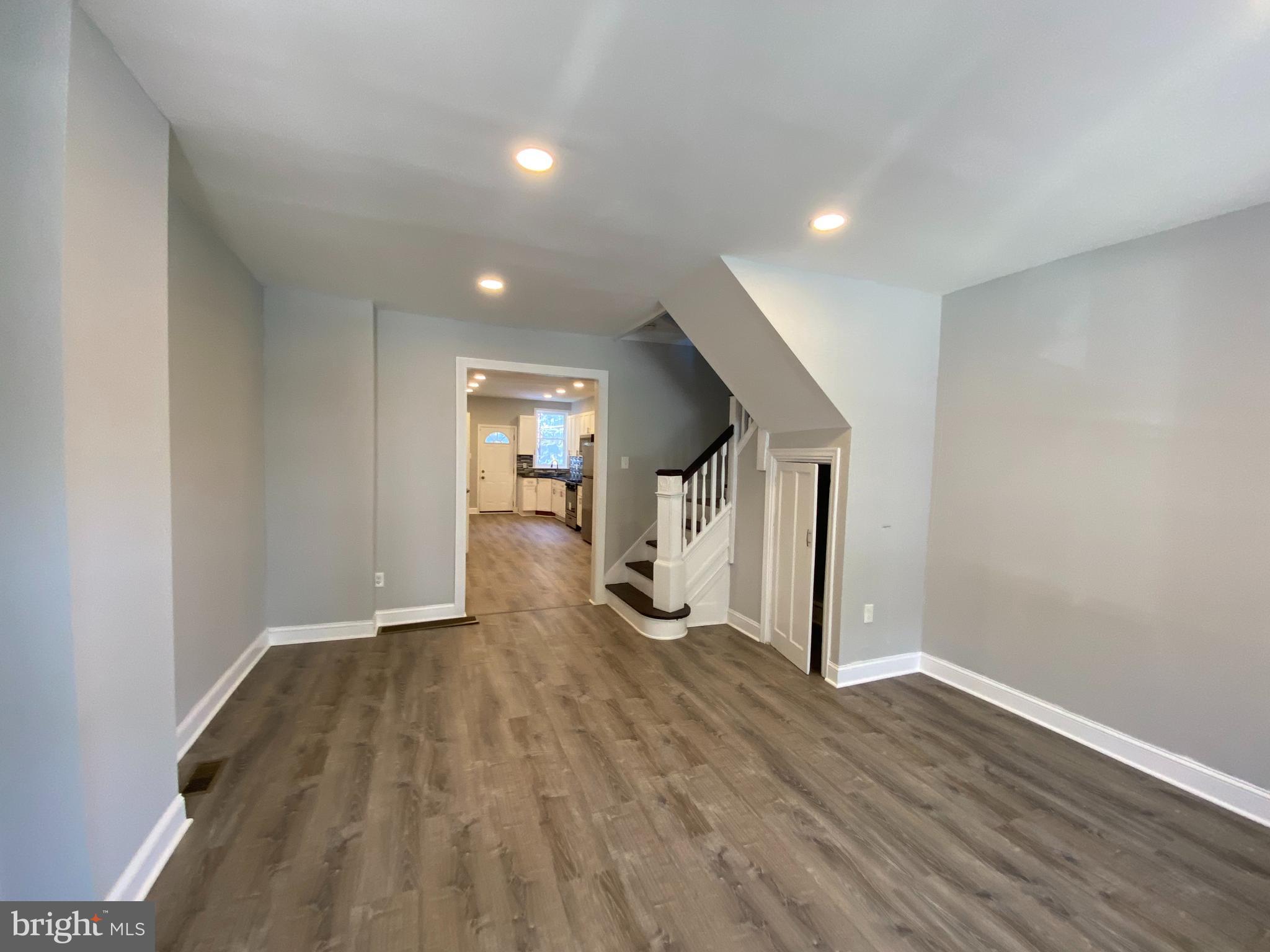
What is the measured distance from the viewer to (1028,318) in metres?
2.67

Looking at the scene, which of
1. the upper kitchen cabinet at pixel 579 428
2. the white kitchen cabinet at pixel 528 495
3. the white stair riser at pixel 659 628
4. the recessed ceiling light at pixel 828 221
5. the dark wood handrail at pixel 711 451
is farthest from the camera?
the white kitchen cabinet at pixel 528 495

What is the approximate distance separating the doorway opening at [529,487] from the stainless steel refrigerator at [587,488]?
→ 2cm

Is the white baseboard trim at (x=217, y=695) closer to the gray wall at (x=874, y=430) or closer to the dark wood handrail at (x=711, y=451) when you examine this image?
the dark wood handrail at (x=711, y=451)

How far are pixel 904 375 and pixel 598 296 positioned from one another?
2070 mm

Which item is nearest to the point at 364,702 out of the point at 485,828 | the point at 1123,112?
the point at 485,828

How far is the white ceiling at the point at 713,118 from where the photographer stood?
1.18 meters

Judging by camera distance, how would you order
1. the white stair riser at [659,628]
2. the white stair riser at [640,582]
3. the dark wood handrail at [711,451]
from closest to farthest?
1. the white stair riser at [659,628]
2. the dark wood handrail at [711,451]
3. the white stair riser at [640,582]

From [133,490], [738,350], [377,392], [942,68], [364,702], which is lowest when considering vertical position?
[364,702]

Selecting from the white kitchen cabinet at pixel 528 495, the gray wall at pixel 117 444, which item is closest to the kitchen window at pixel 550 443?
the white kitchen cabinet at pixel 528 495

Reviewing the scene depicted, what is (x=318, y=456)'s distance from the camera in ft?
11.3

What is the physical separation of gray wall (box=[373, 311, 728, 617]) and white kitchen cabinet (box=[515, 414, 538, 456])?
6.55 meters

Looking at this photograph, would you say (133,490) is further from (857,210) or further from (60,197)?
(857,210)

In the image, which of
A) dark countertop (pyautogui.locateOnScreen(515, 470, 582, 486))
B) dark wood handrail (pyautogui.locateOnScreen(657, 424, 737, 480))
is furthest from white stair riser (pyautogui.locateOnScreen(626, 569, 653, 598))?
dark countertop (pyautogui.locateOnScreen(515, 470, 582, 486))

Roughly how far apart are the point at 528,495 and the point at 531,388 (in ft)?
10.3
